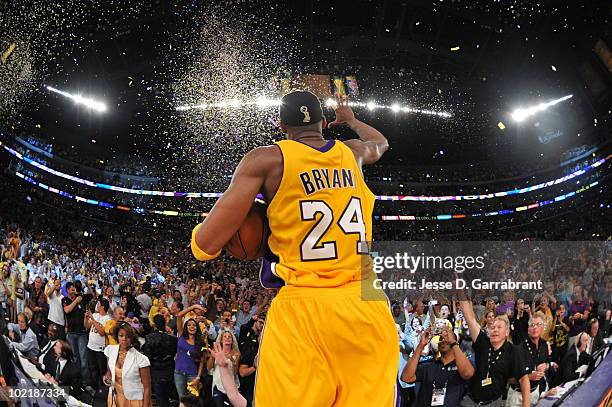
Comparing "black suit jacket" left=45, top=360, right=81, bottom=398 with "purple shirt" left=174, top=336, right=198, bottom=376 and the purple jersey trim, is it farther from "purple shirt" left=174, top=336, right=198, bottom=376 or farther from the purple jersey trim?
the purple jersey trim

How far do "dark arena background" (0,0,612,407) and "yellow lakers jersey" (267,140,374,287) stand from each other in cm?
426

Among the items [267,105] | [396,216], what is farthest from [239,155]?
[396,216]

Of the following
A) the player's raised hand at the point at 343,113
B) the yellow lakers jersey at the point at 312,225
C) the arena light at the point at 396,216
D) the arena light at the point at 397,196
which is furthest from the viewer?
the arena light at the point at 396,216

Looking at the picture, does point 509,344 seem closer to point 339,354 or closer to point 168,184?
point 339,354

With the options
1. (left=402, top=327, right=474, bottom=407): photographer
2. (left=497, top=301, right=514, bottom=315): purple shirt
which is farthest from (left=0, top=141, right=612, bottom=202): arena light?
(left=402, top=327, right=474, bottom=407): photographer

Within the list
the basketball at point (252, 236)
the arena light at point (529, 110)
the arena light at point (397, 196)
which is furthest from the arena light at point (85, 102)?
the basketball at point (252, 236)

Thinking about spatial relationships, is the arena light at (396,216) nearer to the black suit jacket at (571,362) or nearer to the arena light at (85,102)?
the arena light at (85,102)

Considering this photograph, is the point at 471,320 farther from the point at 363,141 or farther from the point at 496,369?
the point at 363,141

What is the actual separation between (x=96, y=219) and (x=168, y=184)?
9.51 ft

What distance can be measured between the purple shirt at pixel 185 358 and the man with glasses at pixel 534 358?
10.3 feet

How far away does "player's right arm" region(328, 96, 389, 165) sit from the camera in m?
2.37

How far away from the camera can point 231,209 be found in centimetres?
194

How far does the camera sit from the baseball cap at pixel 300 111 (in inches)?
85.9

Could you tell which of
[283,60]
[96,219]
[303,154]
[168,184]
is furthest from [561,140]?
[303,154]
